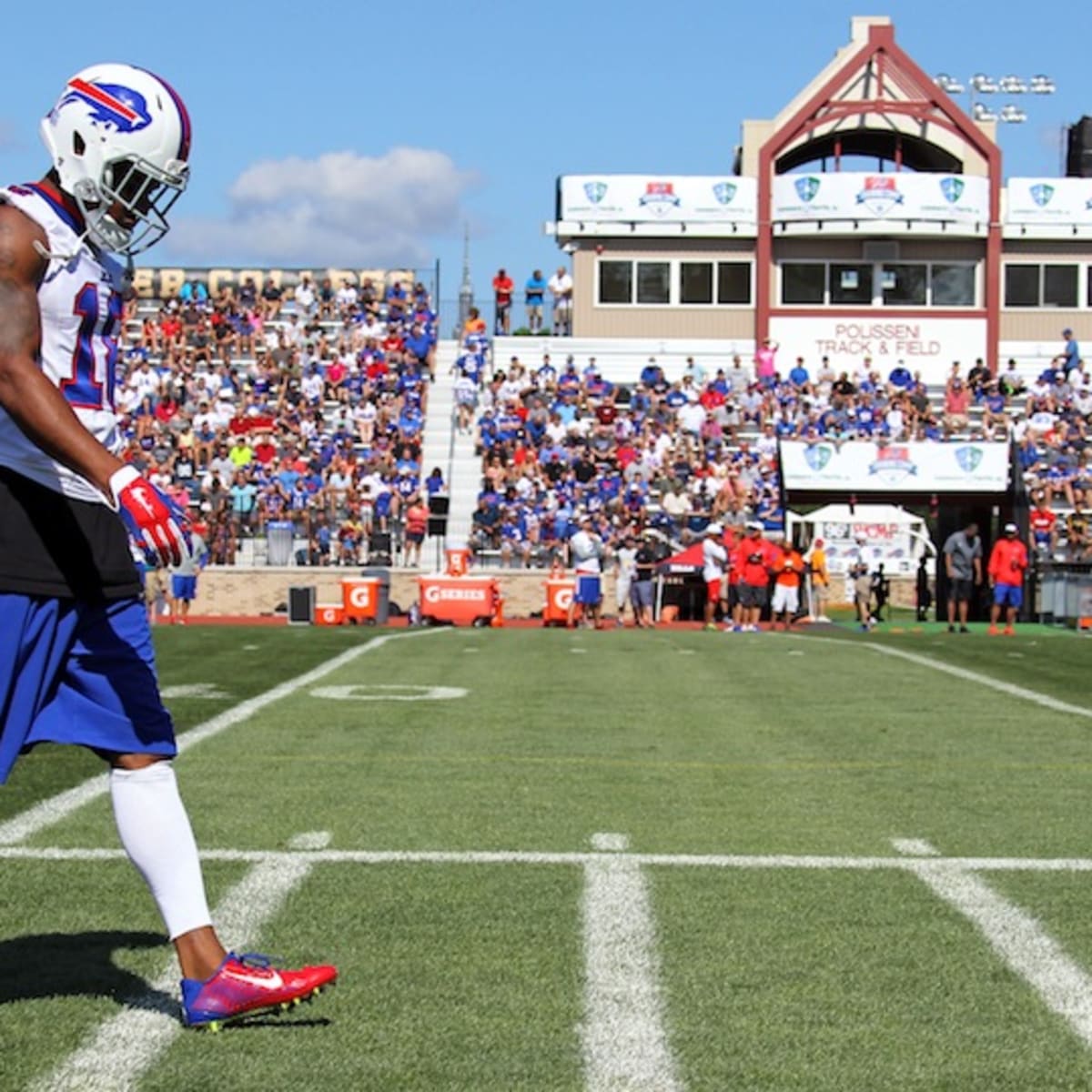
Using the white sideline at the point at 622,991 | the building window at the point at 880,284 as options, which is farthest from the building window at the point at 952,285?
the white sideline at the point at 622,991

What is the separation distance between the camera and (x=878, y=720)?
1222cm

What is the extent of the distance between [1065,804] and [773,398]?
32239 mm

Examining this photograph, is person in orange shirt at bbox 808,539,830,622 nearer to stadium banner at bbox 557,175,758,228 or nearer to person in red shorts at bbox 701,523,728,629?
person in red shorts at bbox 701,523,728,629

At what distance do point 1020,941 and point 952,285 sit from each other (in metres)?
42.1

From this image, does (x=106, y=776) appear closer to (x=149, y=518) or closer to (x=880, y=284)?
(x=149, y=518)

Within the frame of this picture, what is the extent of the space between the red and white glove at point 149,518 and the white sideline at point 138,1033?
41.0 inches

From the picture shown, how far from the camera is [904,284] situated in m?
45.9

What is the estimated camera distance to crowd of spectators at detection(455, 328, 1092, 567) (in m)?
33.9

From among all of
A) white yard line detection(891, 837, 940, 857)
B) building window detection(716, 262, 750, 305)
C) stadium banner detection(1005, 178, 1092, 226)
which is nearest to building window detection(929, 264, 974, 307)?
stadium banner detection(1005, 178, 1092, 226)

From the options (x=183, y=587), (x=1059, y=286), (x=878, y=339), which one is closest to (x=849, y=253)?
(x=878, y=339)

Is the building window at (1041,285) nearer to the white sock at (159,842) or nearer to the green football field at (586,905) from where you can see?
the green football field at (586,905)

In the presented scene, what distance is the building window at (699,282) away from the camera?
45.9m

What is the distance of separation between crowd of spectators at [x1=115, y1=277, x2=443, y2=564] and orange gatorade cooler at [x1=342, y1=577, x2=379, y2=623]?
14.4 ft

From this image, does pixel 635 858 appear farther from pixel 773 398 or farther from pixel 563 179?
pixel 563 179
